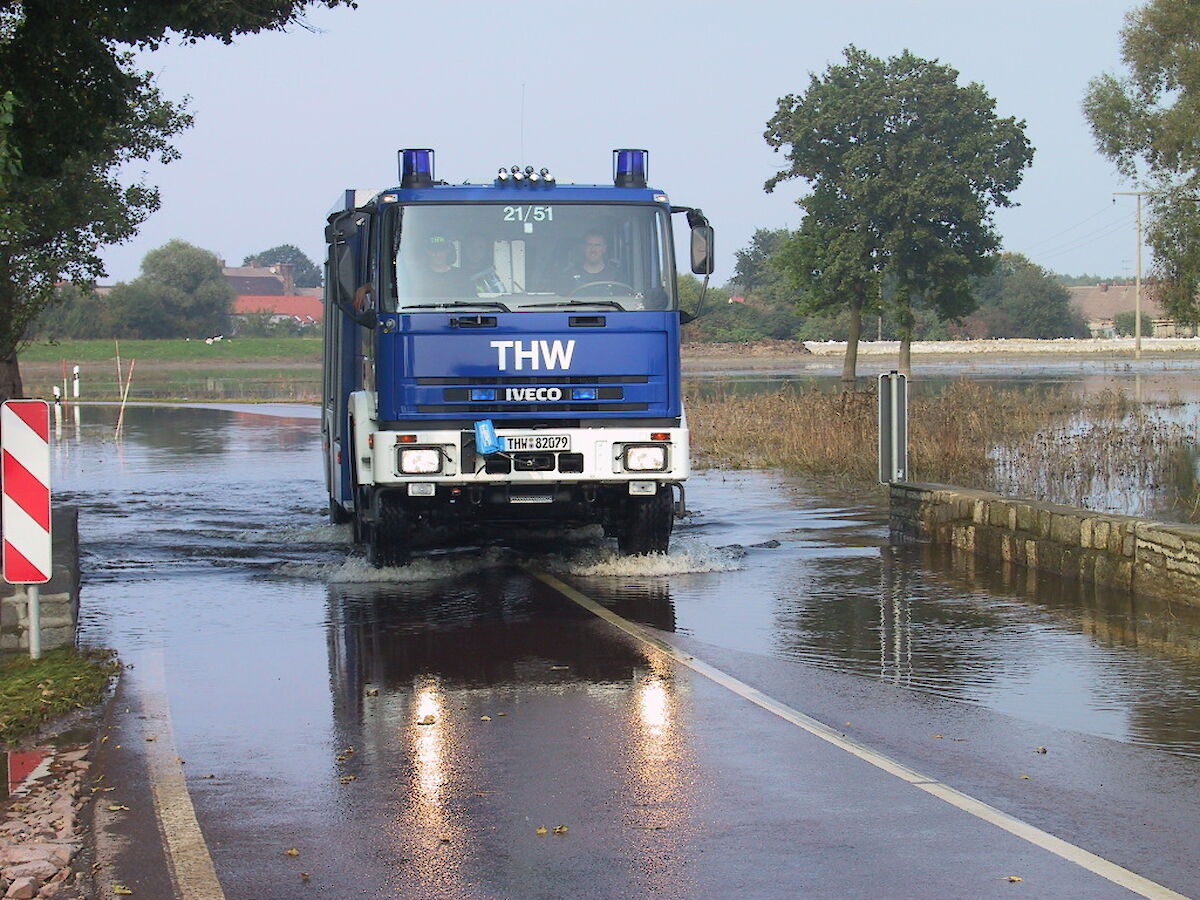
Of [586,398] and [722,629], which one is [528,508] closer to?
[586,398]

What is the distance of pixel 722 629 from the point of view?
10906 millimetres

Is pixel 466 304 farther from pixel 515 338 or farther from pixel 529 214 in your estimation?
pixel 529 214

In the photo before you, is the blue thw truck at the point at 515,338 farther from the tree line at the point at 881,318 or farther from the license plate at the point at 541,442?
the tree line at the point at 881,318

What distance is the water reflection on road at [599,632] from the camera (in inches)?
341

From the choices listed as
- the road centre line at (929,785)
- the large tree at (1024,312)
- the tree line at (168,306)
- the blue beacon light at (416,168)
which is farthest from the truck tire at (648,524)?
the large tree at (1024,312)

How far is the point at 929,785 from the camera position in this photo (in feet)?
22.1

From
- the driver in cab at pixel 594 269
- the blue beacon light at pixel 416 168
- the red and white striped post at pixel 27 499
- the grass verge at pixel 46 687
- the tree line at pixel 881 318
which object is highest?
the tree line at pixel 881 318

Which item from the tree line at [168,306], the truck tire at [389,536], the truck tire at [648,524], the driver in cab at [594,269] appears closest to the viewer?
the driver in cab at [594,269]

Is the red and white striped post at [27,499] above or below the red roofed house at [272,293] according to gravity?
below

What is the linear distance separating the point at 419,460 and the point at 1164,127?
79.0ft

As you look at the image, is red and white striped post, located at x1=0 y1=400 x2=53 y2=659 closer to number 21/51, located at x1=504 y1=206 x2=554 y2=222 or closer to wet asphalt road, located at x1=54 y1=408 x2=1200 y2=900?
wet asphalt road, located at x1=54 y1=408 x2=1200 y2=900

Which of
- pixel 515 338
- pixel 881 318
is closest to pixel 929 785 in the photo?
pixel 515 338

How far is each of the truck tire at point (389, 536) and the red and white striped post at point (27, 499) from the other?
3678mm

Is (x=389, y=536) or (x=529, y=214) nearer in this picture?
(x=529, y=214)
